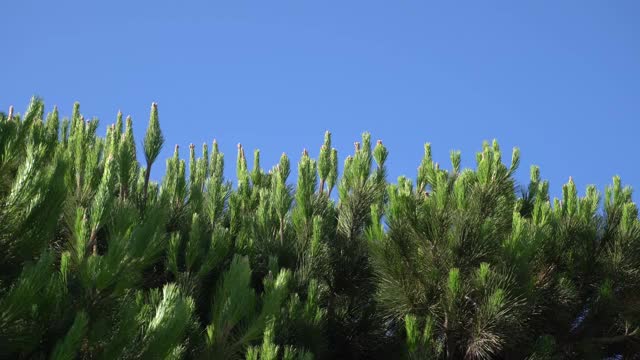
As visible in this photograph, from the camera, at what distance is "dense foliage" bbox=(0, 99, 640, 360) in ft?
12.2

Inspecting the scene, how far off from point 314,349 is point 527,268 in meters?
1.78

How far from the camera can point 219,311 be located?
4414 mm

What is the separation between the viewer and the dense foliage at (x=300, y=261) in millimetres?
3713

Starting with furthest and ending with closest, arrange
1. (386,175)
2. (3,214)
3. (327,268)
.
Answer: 1. (386,175)
2. (327,268)
3. (3,214)

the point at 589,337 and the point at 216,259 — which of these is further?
the point at 589,337

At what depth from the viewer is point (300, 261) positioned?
630 cm

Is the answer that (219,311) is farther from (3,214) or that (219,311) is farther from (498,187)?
(498,187)

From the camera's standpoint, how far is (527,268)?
5.88 meters

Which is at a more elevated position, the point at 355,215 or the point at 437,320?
the point at 355,215

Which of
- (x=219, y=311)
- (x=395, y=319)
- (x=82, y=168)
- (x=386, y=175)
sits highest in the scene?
(x=386, y=175)

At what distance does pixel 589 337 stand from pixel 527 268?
147 centimetres

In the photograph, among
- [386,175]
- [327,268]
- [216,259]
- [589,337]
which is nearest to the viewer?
[216,259]

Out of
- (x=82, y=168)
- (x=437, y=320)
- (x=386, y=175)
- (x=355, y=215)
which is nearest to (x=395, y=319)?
(x=437, y=320)

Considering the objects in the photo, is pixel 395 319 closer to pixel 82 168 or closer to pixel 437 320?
pixel 437 320
